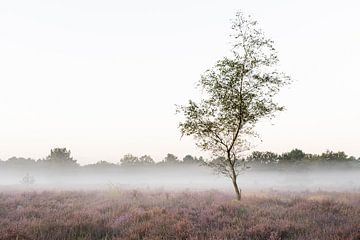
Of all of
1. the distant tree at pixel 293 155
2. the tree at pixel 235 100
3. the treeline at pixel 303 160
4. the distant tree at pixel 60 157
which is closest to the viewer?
the tree at pixel 235 100

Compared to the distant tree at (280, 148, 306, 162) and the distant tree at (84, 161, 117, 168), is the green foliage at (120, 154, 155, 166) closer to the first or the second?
the distant tree at (84, 161, 117, 168)

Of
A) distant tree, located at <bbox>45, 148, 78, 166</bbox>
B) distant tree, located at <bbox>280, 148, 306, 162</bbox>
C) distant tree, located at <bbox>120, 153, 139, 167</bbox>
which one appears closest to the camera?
distant tree, located at <bbox>45, 148, 78, 166</bbox>

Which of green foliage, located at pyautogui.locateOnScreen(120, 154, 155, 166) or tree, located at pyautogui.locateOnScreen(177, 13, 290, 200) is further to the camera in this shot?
green foliage, located at pyautogui.locateOnScreen(120, 154, 155, 166)

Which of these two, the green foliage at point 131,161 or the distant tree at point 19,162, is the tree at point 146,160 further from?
the distant tree at point 19,162

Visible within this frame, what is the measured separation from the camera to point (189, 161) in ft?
395

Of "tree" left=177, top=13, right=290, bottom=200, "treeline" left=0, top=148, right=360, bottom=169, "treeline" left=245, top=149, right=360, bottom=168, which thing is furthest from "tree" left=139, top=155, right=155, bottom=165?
"tree" left=177, top=13, right=290, bottom=200

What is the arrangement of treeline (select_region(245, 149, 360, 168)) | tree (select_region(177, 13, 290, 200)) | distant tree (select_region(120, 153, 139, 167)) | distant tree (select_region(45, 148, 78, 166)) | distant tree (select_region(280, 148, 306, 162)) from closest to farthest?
tree (select_region(177, 13, 290, 200))
distant tree (select_region(45, 148, 78, 166))
treeline (select_region(245, 149, 360, 168))
distant tree (select_region(280, 148, 306, 162))
distant tree (select_region(120, 153, 139, 167))

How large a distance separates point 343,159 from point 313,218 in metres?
83.5

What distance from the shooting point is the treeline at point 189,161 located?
2441 inches

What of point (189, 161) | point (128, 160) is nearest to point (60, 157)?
point (128, 160)

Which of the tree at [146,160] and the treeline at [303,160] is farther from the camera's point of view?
the tree at [146,160]

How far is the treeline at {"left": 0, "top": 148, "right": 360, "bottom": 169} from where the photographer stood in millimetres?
62000

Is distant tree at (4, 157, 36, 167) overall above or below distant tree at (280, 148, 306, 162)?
above

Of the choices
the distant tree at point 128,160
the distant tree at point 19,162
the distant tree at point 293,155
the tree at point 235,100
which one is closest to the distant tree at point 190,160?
the distant tree at point 128,160
